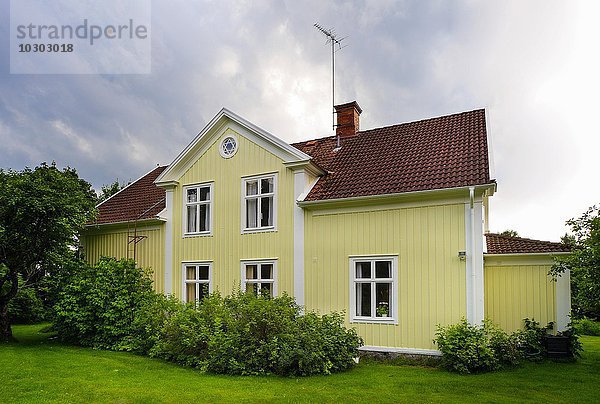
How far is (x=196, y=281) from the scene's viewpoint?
53.0ft

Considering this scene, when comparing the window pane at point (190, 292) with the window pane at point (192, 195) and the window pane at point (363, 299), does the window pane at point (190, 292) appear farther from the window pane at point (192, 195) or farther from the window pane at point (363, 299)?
the window pane at point (363, 299)

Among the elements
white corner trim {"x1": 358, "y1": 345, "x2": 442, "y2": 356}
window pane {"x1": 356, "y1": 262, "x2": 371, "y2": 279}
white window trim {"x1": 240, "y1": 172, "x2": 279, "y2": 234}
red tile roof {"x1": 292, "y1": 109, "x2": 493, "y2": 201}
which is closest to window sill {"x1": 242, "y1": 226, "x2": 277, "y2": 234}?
white window trim {"x1": 240, "y1": 172, "x2": 279, "y2": 234}

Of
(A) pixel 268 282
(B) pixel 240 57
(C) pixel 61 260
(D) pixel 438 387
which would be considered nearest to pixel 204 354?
(A) pixel 268 282

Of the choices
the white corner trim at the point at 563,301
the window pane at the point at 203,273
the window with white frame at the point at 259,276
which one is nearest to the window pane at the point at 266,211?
the window with white frame at the point at 259,276

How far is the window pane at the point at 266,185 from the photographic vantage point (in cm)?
1517

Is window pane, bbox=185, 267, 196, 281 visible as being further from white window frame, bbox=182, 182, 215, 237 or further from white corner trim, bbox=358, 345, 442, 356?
white corner trim, bbox=358, 345, 442, 356

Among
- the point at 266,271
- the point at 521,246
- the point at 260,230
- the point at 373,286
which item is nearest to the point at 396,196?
the point at 373,286

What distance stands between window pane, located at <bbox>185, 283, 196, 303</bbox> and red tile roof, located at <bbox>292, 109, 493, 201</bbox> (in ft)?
16.7

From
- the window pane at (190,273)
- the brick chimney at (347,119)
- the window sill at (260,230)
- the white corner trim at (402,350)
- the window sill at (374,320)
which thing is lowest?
the white corner trim at (402,350)

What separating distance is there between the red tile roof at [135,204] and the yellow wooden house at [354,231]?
0.39 feet

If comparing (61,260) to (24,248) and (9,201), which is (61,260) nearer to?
(24,248)

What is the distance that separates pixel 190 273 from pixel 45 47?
7824 millimetres

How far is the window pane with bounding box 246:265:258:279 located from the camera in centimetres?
1512

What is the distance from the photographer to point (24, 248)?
14.7 m
